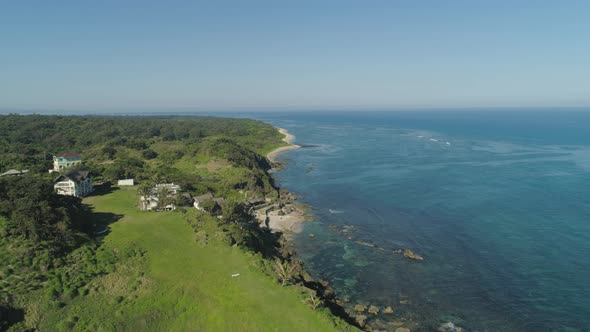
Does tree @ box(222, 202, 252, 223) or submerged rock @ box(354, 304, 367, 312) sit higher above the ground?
tree @ box(222, 202, 252, 223)

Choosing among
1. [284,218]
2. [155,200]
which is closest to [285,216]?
[284,218]

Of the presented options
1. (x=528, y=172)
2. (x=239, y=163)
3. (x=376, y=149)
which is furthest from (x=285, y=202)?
(x=376, y=149)

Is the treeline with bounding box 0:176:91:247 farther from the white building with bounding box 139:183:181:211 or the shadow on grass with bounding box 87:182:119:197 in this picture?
the shadow on grass with bounding box 87:182:119:197

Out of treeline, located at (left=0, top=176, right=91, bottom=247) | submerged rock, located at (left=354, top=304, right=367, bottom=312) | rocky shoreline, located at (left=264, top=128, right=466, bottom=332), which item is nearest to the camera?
rocky shoreline, located at (left=264, top=128, right=466, bottom=332)

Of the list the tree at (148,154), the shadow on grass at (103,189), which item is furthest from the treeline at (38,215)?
the tree at (148,154)

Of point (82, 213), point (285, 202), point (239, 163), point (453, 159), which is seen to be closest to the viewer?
point (82, 213)

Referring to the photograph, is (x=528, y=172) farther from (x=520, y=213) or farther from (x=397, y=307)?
(x=397, y=307)

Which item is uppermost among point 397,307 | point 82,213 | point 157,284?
point 82,213

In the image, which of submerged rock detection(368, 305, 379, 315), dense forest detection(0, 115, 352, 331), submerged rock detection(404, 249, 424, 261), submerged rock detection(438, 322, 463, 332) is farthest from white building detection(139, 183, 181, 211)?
submerged rock detection(438, 322, 463, 332)

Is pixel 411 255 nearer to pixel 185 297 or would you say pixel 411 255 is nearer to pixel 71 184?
pixel 185 297
